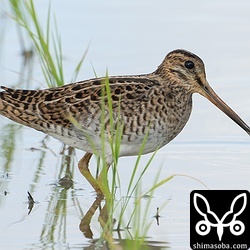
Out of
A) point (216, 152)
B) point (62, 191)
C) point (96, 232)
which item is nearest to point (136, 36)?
point (216, 152)

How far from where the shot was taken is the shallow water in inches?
328

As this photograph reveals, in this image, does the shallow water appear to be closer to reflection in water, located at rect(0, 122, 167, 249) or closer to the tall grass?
reflection in water, located at rect(0, 122, 167, 249)

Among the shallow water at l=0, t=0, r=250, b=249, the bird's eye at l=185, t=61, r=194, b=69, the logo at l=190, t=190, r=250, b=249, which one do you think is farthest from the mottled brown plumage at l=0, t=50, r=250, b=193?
the logo at l=190, t=190, r=250, b=249

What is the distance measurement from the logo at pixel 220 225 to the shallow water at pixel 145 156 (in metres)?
0.13

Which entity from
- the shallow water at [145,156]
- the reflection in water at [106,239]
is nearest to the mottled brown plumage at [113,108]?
the shallow water at [145,156]

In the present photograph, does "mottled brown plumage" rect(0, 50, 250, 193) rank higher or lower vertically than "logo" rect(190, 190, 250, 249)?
higher

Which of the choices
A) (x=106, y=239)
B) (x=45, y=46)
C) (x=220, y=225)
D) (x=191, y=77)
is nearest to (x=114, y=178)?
(x=106, y=239)

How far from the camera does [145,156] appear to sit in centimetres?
978

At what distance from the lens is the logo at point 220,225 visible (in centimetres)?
778

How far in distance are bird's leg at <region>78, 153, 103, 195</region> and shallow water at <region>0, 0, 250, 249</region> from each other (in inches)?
3.5

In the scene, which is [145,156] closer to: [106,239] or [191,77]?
[191,77]

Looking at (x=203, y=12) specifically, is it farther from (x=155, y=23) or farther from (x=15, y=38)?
(x=15, y=38)

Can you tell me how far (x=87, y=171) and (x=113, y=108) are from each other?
539 millimetres

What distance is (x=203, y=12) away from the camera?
12.6 metres
